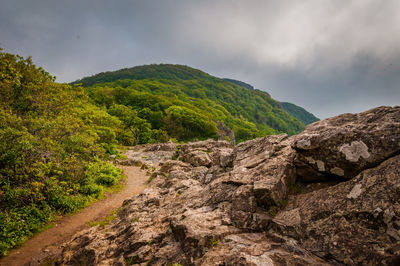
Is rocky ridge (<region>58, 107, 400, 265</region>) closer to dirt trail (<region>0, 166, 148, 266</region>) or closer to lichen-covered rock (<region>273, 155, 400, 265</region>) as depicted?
lichen-covered rock (<region>273, 155, 400, 265</region>)

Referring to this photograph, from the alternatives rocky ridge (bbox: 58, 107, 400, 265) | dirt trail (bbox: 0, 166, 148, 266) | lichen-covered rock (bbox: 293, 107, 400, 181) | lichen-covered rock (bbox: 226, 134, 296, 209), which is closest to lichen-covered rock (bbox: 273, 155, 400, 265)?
rocky ridge (bbox: 58, 107, 400, 265)

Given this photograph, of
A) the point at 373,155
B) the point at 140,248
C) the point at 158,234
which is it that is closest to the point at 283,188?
the point at 373,155

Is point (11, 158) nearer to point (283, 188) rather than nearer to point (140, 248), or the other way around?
point (140, 248)

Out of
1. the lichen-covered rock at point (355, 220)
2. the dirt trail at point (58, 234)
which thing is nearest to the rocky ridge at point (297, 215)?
the lichen-covered rock at point (355, 220)

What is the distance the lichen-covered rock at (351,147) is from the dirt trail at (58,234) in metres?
13.6

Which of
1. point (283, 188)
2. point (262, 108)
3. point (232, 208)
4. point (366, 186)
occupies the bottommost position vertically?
point (232, 208)

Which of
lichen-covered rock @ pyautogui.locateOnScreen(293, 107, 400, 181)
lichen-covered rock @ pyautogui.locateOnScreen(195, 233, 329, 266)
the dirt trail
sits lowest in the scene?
the dirt trail

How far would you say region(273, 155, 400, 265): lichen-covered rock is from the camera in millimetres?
3713

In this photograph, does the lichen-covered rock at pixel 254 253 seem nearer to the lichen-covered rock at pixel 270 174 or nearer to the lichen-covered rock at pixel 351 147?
the lichen-covered rock at pixel 270 174

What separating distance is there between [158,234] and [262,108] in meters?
193

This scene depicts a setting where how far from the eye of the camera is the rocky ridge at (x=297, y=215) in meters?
4.12

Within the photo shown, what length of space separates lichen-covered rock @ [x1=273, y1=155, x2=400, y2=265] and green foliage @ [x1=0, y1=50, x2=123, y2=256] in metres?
14.3

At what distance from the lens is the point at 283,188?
6.61 meters

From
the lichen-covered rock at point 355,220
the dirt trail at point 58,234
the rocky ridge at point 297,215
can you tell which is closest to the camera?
the lichen-covered rock at point 355,220
